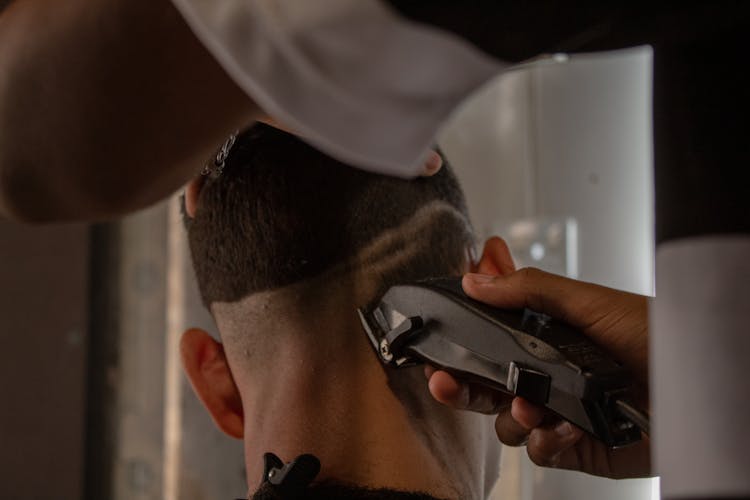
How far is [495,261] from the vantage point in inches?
46.5

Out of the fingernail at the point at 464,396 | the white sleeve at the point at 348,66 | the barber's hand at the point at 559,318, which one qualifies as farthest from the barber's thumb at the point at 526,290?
the white sleeve at the point at 348,66

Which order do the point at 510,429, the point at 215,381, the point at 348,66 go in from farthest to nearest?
1. the point at 215,381
2. the point at 510,429
3. the point at 348,66

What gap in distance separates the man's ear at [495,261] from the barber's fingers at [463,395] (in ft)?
0.64

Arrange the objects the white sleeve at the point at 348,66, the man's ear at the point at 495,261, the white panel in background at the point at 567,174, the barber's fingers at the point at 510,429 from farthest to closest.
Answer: the white panel in background at the point at 567,174, the man's ear at the point at 495,261, the barber's fingers at the point at 510,429, the white sleeve at the point at 348,66

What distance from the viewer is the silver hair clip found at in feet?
3.26

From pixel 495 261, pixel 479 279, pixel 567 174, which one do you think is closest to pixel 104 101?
pixel 479 279

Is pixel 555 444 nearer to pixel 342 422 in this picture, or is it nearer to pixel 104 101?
pixel 342 422

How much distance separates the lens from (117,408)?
1.72 meters

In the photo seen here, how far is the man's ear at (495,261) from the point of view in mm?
1165

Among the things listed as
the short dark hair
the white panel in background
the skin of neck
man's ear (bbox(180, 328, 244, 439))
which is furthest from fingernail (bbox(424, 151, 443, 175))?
the white panel in background

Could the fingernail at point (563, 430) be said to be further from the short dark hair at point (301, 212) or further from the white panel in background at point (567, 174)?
the white panel in background at point (567, 174)

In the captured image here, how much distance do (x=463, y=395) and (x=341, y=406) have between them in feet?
0.42

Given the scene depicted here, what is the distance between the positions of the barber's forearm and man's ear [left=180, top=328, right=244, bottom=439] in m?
0.68

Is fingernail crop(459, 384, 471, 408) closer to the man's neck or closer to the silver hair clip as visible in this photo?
the man's neck
